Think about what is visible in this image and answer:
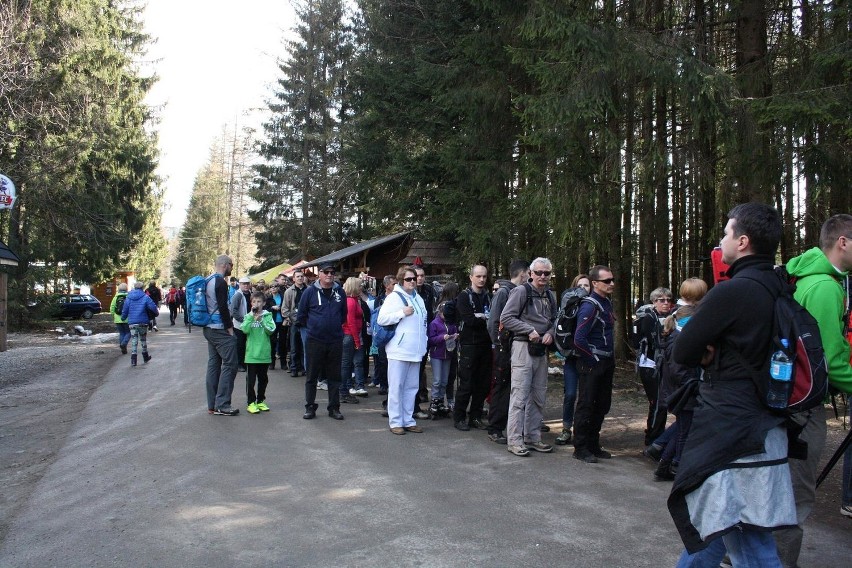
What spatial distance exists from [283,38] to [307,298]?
105 ft

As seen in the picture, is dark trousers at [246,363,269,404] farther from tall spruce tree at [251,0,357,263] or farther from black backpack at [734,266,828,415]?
tall spruce tree at [251,0,357,263]

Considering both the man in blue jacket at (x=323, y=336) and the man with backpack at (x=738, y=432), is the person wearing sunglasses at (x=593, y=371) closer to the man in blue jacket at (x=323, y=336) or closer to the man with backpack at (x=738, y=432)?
the man in blue jacket at (x=323, y=336)

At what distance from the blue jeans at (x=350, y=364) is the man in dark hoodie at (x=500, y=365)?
3307 millimetres

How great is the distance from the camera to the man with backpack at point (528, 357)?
6.96 metres

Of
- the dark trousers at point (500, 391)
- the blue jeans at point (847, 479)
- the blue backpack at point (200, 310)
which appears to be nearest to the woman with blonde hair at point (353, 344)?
the blue backpack at point (200, 310)

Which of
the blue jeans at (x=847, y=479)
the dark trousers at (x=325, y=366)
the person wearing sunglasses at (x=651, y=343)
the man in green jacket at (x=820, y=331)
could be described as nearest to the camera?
the man in green jacket at (x=820, y=331)

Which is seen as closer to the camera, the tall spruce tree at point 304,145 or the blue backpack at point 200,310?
the blue backpack at point 200,310

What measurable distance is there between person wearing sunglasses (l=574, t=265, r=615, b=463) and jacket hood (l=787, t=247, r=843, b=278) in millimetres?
3097

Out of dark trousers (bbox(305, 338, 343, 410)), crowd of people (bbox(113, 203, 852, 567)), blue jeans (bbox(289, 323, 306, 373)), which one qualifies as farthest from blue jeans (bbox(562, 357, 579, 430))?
blue jeans (bbox(289, 323, 306, 373))

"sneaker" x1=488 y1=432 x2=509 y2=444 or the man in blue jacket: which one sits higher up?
the man in blue jacket

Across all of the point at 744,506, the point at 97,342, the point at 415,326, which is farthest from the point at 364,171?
the point at 744,506

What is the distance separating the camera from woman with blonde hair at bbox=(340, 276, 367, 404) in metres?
10.6

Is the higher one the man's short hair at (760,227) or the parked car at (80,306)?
the man's short hair at (760,227)

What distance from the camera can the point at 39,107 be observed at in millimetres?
20562
